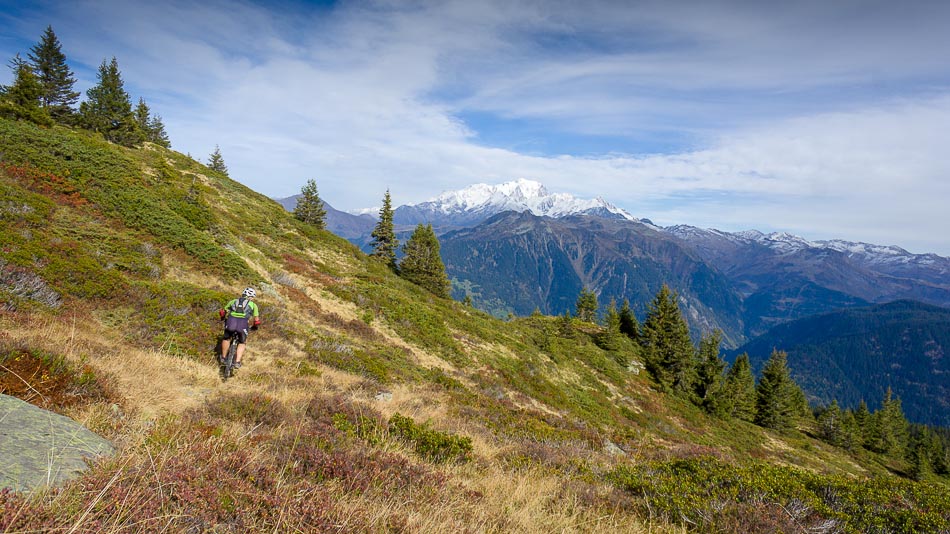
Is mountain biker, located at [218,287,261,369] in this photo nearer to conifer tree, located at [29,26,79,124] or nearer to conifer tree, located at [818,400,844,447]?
conifer tree, located at [29,26,79,124]

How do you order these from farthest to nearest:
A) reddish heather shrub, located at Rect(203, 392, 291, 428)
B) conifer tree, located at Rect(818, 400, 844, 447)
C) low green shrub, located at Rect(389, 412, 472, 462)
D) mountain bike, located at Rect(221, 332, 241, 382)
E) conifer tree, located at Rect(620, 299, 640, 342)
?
conifer tree, located at Rect(818, 400, 844, 447)
conifer tree, located at Rect(620, 299, 640, 342)
mountain bike, located at Rect(221, 332, 241, 382)
low green shrub, located at Rect(389, 412, 472, 462)
reddish heather shrub, located at Rect(203, 392, 291, 428)

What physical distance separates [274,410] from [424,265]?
33789mm

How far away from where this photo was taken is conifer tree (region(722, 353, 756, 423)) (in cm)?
4141

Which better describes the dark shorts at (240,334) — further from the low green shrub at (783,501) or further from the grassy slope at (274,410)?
the low green shrub at (783,501)

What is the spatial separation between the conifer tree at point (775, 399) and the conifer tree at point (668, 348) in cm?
1467

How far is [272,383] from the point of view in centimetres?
879

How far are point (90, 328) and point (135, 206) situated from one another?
10129 mm

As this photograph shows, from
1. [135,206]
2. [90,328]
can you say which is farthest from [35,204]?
[90,328]

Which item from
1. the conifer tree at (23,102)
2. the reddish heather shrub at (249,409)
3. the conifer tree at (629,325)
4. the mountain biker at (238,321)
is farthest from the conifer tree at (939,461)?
the conifer tree at (23,102)

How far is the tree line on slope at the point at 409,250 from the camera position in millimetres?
40094

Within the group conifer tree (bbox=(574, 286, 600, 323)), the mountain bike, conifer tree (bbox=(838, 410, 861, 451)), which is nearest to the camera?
the mountain bike

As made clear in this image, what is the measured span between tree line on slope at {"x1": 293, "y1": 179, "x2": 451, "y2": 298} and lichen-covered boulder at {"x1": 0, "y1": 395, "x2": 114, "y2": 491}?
35.8m

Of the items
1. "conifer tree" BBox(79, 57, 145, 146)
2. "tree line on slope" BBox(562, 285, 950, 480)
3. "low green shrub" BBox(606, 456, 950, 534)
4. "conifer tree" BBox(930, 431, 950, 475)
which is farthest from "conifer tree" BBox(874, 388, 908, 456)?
"conifer tree" BBox(79, 57, 145, 146)

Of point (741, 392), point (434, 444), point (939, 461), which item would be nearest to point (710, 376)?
point (741, 392)
